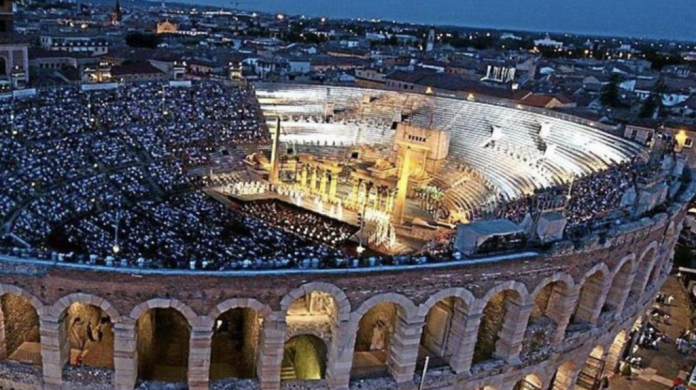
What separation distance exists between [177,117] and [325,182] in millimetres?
15749

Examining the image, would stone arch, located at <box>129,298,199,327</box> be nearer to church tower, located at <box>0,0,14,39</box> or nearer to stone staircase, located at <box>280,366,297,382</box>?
stone staircase, located at <box>280,366,297,382</box>

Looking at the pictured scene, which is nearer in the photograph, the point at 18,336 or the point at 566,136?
the point at 18,336

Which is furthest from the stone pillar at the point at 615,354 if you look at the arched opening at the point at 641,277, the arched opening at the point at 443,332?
the arched opening at the point at 443,332

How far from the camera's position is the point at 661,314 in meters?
40.5

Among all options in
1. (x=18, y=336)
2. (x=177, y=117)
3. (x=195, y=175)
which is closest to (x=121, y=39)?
(x=177, y=117)

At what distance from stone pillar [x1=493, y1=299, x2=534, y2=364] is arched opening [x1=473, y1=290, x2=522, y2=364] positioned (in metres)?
0.06

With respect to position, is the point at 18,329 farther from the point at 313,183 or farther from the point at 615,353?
the point at 313,183

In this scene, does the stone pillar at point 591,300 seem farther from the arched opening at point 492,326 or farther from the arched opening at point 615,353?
the arched opening at point 615,353

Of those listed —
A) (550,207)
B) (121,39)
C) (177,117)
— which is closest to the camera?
(550,207)

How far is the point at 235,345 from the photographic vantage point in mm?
27375

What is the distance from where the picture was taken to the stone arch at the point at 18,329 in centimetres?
2306

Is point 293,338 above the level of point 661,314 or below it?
above

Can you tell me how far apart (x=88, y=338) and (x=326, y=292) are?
35.0 ft

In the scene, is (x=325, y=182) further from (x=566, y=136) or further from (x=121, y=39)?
(x=121, y=39)
